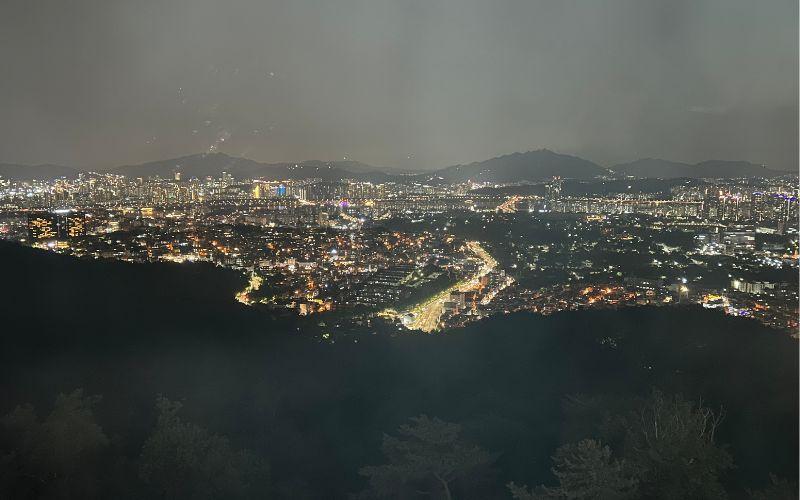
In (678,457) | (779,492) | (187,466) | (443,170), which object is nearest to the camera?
(779,492)

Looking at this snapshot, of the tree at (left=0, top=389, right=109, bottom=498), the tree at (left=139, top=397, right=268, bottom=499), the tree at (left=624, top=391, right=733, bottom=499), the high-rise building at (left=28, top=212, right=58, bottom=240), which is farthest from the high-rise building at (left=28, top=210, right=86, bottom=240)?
the tree at (left=624, top=391, right=733, bottom=499)

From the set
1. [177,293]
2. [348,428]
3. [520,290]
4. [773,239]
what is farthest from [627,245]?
[177,293]

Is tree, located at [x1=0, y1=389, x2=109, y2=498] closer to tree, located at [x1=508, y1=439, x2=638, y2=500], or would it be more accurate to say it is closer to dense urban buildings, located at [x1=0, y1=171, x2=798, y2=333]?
tree, located at [x1=508, y1=439, x2=638, y2=500]

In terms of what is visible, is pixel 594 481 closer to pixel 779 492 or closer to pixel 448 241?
pixel 779 492

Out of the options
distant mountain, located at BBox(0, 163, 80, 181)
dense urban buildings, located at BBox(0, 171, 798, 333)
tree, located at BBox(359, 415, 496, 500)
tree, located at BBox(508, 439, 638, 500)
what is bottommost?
tree, located at BBox(359, 415, 496, 500)

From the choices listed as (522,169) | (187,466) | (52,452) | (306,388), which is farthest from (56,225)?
(522,169)
